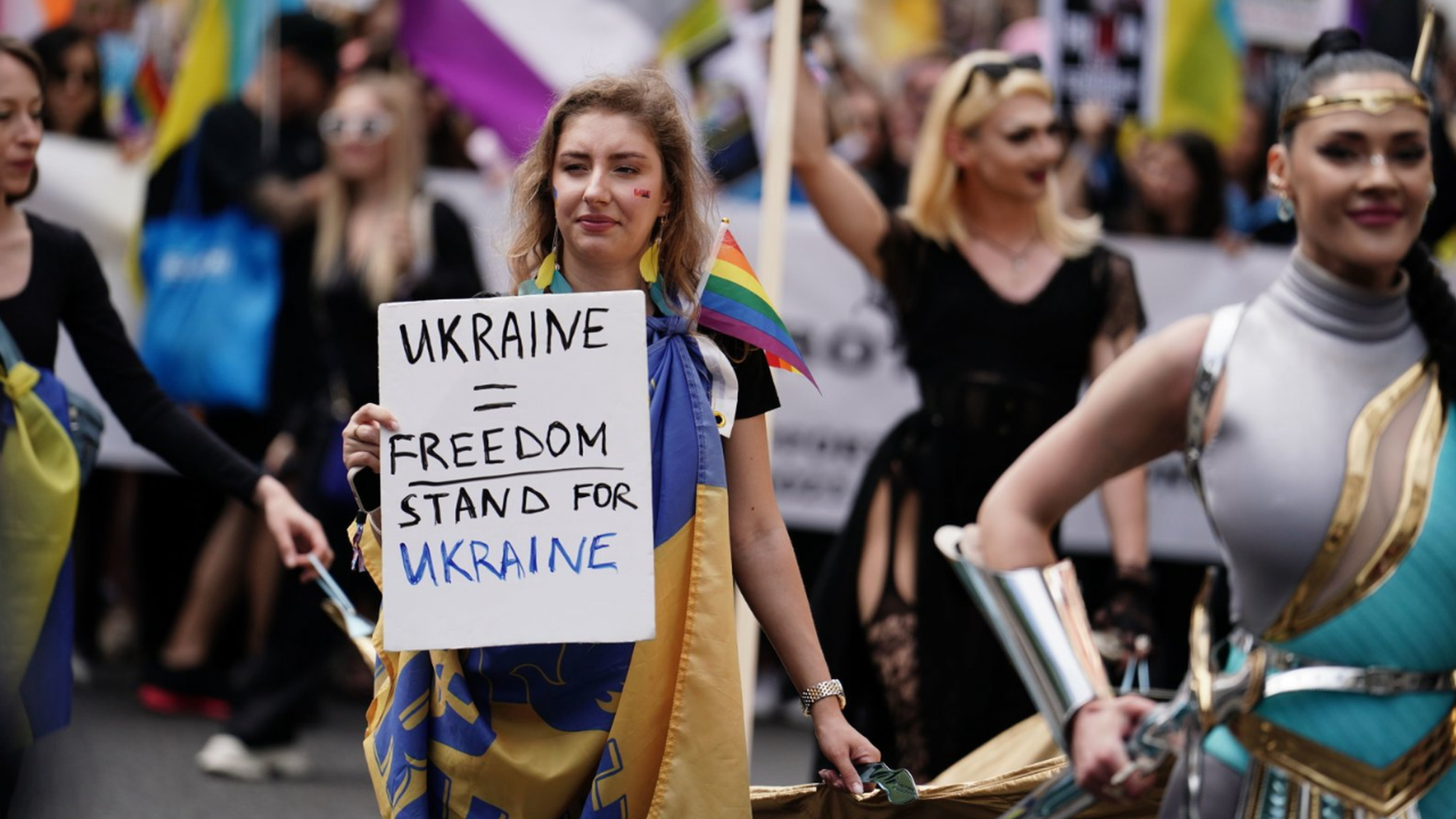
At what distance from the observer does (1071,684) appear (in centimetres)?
266

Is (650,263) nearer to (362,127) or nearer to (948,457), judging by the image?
(948,457)

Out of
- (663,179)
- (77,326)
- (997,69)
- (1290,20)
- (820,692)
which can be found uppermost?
(1290,20)

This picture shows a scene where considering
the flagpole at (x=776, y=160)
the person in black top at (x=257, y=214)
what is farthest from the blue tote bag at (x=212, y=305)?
the flagpole at (x=776, y=160)

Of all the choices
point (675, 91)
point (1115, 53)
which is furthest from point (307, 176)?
point (675, 91)

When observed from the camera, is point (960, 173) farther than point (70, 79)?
No

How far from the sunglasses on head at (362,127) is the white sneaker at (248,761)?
6.94 ft

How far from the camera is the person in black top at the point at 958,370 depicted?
16.7 feet

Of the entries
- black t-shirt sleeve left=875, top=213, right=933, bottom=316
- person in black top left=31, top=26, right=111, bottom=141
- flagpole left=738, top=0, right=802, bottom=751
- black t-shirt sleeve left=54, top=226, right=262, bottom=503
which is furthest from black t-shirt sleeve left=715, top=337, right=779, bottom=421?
person in black top left=31, top=26, right=111, bottom=141

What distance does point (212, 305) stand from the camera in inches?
301

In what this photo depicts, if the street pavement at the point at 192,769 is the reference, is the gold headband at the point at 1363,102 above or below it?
above

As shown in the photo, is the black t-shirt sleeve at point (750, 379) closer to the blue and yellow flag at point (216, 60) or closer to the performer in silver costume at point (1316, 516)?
the performer in silver costume at point (1316, 516)

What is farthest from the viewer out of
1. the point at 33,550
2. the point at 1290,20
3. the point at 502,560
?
the point at 1290,20

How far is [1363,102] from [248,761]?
5.03 m

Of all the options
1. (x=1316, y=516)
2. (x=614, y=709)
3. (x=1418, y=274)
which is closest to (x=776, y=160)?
(x=614, y=709)
